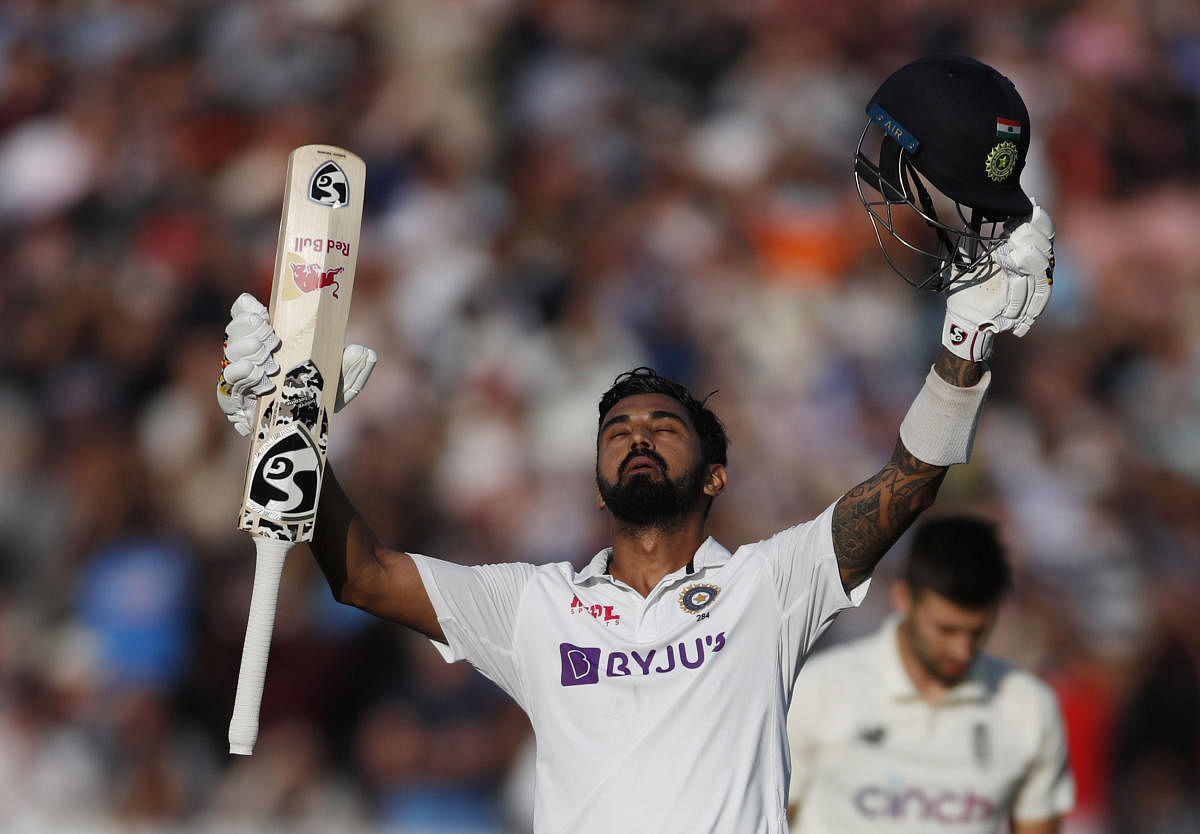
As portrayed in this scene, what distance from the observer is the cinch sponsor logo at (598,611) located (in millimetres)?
3652

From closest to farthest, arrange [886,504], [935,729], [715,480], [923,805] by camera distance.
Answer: [886,504]
[715,480]
[923,805]
[935,729]

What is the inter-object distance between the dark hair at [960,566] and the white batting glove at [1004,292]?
164 cm

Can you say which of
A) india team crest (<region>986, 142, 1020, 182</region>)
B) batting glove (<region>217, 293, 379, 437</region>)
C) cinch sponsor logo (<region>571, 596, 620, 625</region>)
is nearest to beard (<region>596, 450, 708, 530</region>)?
cinch sponsor logo (<region>571, 596, 620, 625</region>)

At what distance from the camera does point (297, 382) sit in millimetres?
3559

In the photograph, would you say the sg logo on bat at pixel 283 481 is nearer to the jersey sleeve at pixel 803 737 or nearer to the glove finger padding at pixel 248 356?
the glove finger padding at pixel 248 356

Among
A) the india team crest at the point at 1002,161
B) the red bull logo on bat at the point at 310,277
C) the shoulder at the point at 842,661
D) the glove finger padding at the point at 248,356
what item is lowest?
the shoulder at the point at 842,661

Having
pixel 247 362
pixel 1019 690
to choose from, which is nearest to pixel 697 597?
pixel 247 362

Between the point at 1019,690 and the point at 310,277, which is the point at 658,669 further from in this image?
the point at 1019,690

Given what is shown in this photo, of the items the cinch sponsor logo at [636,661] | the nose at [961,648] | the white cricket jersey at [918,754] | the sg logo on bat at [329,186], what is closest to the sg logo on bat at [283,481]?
the sg logo on bat at [329,186]

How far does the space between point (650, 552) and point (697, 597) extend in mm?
217

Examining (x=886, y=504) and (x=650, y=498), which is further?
(x=650, y=498)

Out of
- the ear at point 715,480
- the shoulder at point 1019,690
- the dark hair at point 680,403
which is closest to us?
the ear at point 715,480

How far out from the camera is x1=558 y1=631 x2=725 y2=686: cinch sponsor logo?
3510mm

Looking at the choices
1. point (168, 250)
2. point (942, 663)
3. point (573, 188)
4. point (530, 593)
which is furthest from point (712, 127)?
point (530, 593)
